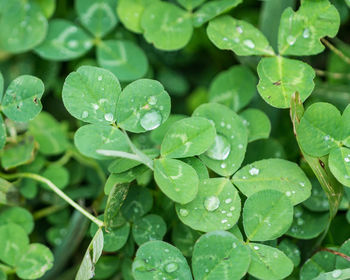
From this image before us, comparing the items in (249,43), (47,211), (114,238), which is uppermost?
(249,43)

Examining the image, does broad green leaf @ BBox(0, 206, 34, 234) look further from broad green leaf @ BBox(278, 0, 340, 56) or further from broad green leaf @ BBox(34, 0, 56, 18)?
broad green leaf @ BBox(278, 0, 340, 56)

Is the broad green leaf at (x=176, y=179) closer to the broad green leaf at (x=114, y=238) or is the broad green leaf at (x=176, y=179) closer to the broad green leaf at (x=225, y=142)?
the broad green leaf at (x=225, y=142)

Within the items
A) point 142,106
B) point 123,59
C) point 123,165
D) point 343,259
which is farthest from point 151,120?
point 343,259

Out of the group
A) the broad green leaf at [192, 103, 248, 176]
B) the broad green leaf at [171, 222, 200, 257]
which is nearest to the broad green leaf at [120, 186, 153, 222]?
the broad green leaf at [171, 222, 200, 257]

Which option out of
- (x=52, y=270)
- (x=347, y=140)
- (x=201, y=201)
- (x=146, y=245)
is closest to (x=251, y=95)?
(x=347, y=140)

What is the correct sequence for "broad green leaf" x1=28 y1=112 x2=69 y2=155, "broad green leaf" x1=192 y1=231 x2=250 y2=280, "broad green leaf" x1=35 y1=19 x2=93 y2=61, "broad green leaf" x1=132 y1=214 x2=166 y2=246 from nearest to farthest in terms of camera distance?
"broad green leaf" x1=192 y1=231 x2=250 y2=280 → "broad green leaf" x1=132 y1=214 x2=166 y2=246 → "broad green leaf" x1=28 y1=112 x2=69 y2=155 → "broad green leaf" x1=35 y1=19 x2=93 y2=61

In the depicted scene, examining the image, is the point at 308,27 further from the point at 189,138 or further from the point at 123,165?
the point at 123,165

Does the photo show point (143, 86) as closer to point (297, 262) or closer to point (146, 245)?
point (146, 245)
